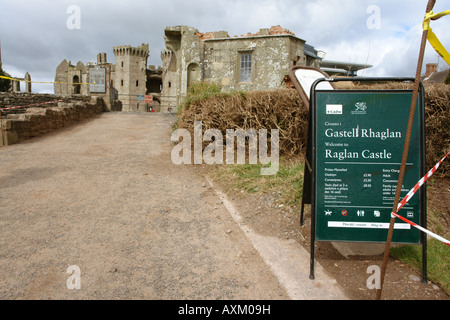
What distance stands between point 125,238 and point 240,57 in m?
14.8

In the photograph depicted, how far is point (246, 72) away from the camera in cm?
1650

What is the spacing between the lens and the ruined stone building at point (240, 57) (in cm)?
1603

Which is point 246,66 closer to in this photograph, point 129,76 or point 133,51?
point 129,76

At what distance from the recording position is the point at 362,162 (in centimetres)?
280

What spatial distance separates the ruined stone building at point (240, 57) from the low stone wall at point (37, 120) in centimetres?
606

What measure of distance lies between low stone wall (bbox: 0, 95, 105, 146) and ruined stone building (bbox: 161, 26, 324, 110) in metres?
6.06

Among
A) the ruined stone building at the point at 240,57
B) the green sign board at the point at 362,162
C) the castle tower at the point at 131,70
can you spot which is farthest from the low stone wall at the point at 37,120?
the castle tower at the point at 131,70

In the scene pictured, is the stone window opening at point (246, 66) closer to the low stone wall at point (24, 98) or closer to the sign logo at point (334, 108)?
the low stone wall at point (24, 98)

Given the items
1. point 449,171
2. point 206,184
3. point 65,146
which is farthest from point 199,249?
point 65,146

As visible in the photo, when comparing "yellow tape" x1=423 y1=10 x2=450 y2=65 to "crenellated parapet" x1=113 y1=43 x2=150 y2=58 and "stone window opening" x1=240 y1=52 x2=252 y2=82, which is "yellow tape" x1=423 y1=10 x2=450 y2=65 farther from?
"crenellated parapet" x1=113 y1=43 x2=150 y2=58

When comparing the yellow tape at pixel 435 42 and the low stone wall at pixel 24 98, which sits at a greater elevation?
the low stone wall at pixel 24 98

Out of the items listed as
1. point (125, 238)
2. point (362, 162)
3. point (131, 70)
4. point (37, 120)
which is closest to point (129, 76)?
point (131, 70)

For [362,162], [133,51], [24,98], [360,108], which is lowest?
[362,162]

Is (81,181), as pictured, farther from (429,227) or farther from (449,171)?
(449,171)
